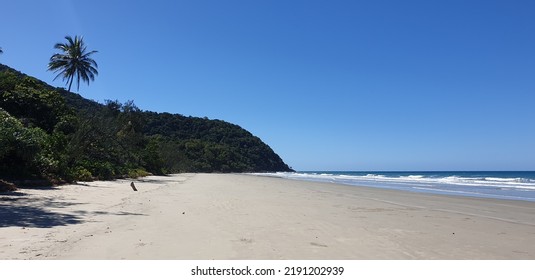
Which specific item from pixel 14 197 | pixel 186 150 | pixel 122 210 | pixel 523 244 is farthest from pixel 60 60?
pixel 186 150

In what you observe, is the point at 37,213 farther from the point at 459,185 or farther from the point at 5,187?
the point at 459,185

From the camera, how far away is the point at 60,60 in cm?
4281

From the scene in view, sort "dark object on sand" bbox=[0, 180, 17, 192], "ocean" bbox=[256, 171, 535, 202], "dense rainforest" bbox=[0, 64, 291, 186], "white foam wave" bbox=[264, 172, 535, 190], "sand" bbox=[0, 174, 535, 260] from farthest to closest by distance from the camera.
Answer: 1. "white foam wave" bbox=[264, 172, 535, 190]
2. "ocean" bbox=[256, 171, 535, 202]
3. "dense rainforest" bbox=[0, 64, 291, 186]
4. "dark object on sand" bbox=[0, 180, 17, 192]
5. "sand" bbox=[0, 174, 535, 260]

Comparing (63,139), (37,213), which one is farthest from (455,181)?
(37,213)

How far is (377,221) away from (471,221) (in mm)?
2950

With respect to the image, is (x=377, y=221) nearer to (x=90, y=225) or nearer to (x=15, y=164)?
(x=90, y=225)

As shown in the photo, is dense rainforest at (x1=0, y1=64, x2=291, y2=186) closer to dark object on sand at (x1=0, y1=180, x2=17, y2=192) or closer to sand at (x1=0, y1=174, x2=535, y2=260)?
dark object on sand at (x1=0, y1=180, x2=17, y2=192)

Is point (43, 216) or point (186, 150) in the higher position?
point (186, 150)

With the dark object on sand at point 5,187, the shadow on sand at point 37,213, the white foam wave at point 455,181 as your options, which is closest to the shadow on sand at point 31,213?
the shadow on sand at point 37,213

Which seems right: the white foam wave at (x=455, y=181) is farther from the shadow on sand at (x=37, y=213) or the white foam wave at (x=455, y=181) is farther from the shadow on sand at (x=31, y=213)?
the shadow on sand at (x=31, y=213)

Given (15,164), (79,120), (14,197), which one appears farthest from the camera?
(79,120)

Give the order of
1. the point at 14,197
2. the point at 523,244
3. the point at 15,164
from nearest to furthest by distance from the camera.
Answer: the point at 523,244 → the point at 14,197 → the point at 15,164

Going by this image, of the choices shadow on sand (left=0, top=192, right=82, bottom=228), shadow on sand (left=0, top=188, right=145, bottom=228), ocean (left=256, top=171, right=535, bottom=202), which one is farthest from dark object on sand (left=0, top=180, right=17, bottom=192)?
ocean (left=256, top=171, right=535, bottom=202)

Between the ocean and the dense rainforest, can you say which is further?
the ocean
